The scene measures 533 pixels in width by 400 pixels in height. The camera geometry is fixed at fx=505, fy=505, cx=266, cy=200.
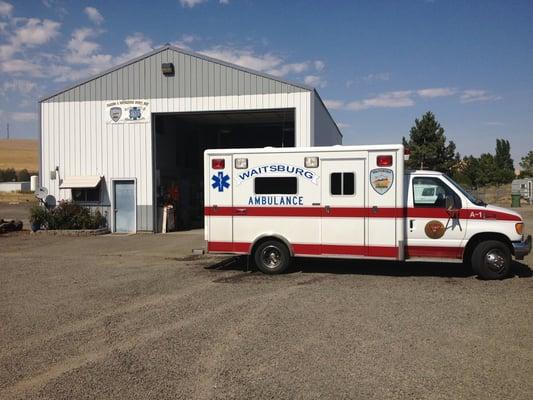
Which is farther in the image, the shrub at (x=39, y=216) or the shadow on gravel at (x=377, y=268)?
the shrub at (x=39, y=216)

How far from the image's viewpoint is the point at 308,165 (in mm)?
10391

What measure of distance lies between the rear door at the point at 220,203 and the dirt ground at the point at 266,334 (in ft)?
2.35

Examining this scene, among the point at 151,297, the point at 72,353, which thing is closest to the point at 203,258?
the point at 151,297

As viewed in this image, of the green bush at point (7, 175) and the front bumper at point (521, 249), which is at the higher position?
the green bush at point (7, 175)

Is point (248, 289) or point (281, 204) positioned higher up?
point (281, 204)

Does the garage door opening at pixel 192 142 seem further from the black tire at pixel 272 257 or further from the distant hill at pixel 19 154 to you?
the distant hill at pixel 19 154

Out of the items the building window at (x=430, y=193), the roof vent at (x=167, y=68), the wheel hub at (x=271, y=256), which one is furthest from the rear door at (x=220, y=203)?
the roof vent at (x=167, y=68)

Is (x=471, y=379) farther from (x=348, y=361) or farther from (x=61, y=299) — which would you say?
(x=61, y=299)

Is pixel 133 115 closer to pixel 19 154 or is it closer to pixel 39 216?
pixel 39 216

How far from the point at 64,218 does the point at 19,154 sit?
390ft

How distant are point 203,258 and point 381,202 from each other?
5171mm

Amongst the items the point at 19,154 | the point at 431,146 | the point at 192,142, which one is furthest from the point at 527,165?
the point at 19,154

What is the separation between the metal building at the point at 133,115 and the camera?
18.4 m

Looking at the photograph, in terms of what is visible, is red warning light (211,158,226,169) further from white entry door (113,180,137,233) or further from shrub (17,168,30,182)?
shrub (17,168,30,182)
